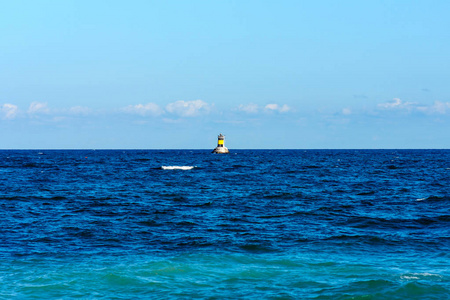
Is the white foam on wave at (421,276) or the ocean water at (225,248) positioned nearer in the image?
the ocean water at (225,248)

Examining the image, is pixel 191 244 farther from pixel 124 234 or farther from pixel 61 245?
pixel 61 245

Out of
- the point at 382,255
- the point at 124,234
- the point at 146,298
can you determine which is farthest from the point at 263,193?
the point at 146,298

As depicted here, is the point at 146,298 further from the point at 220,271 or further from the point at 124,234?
the point at 124,234

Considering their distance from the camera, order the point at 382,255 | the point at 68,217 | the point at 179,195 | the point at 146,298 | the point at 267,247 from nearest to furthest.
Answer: the point at 146,298, the point at 382,255, the point at 267,247, the point at 68,217, the point at 179,195

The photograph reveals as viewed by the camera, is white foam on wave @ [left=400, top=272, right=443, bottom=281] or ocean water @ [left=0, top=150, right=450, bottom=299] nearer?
ocean water @ [left=0, top=150, right=450, bottom=299]

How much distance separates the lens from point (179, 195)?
54562 mm

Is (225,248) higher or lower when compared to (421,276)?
lower

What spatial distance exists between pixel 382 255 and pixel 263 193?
31422 mm

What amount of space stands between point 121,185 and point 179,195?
16156mm

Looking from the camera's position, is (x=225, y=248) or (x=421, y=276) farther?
(x=225, y=248)

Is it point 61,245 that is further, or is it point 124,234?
point 124,234

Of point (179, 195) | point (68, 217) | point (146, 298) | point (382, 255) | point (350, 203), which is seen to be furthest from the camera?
point (179, 195)

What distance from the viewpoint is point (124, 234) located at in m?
31.1

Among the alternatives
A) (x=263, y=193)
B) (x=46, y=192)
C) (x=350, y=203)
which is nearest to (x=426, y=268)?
(x=350, y=203)
